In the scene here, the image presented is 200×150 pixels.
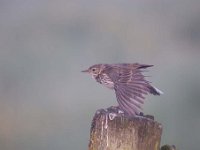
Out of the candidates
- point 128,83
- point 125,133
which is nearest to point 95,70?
point 128,83

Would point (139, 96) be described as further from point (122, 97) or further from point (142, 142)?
point (142, 142)

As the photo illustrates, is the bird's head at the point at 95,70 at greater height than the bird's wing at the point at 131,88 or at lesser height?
greater

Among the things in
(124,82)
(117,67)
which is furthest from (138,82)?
(117,67)

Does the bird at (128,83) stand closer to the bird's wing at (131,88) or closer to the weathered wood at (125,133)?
the bird's wing at (131,88)

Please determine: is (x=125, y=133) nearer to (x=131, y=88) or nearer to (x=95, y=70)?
(x=131, y=88)

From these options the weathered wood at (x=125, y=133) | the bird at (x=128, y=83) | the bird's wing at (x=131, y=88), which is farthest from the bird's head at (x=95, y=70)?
the weathered wood at (x=125, y=133)
